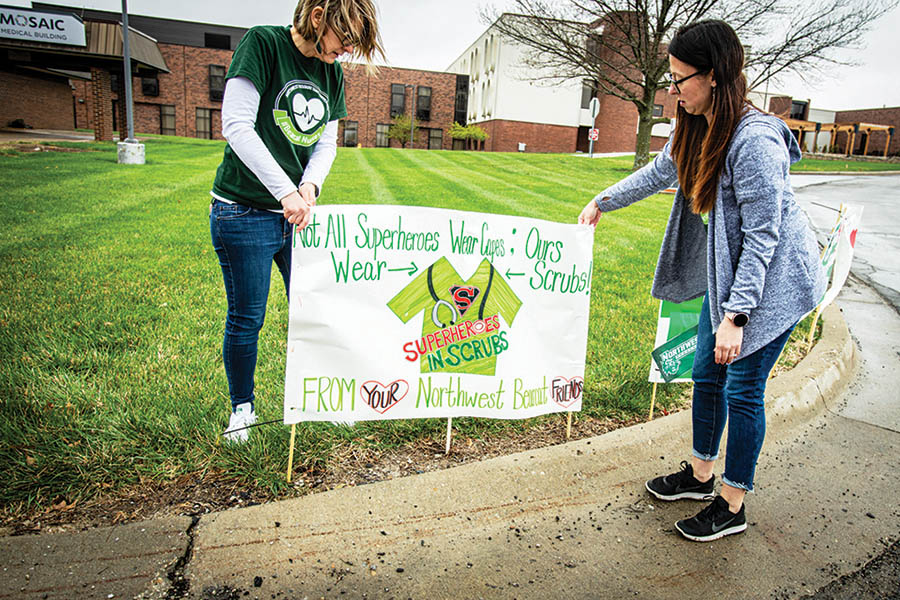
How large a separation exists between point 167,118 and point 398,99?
18371mm

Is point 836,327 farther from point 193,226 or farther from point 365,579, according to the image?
point 193,226

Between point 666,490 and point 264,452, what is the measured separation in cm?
194

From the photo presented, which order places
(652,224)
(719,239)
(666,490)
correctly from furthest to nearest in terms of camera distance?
(652,224) < (666,490) < (719,239)

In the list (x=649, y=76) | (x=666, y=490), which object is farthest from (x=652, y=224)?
(x=649, y=76)

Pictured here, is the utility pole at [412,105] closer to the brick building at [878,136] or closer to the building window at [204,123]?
the building window at [204,123]

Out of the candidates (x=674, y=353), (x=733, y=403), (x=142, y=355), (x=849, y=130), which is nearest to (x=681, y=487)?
(x=733, y=403)

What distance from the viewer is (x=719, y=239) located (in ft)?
7.57

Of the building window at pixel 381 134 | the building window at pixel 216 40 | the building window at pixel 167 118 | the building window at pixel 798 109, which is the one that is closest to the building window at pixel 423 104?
the building window at pixel 381 134

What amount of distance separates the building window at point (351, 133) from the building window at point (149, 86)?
47.1 feet

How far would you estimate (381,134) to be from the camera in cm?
5009

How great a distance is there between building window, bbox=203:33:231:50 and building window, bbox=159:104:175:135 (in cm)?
920

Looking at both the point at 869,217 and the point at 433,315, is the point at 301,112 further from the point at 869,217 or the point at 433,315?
the point at 869,217

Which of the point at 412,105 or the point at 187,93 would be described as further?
the point at 412,105

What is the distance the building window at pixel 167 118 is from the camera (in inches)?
1767
